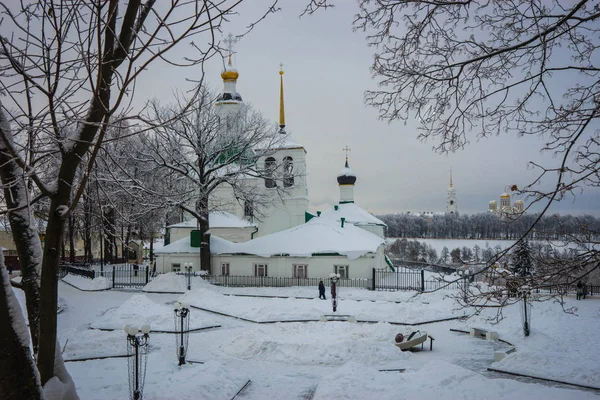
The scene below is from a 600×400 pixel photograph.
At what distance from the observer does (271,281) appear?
2764cm

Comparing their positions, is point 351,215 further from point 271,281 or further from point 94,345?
point 94,345

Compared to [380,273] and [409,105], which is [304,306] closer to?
[380,273]

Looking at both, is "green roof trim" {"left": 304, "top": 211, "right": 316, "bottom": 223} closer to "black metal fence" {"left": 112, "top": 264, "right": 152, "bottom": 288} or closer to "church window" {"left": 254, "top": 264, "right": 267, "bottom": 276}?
"church window" {"left": 254, "top": 264, "right": 267, "bottom": 276}

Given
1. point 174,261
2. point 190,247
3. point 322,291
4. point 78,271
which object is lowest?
point 322,291

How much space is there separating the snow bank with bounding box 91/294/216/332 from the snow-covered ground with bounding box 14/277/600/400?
0.05 metres

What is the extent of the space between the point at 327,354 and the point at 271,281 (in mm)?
14968

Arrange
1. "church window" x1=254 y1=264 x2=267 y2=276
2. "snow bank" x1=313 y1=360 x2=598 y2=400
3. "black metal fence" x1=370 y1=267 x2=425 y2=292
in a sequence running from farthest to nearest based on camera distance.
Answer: "church window" x1=254 y1=264 x2=267 y2=276
"black metal fence" x1=370 y1=267 x2=425 y2=292
"snow bank" x1=313 y1=360 x2=598 y2=400

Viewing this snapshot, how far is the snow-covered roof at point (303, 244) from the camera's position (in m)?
27.2

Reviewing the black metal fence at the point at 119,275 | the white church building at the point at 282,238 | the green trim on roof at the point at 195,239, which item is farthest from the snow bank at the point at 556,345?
the black metal fence at the point at 119,275

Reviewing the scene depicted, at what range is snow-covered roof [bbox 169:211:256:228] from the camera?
33719 millimetres

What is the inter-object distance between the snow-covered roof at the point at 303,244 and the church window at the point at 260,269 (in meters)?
0.98

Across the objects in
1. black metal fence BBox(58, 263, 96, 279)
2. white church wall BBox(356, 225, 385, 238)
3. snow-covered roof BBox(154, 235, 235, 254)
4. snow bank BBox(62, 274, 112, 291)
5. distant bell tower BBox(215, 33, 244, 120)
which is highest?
Answer: distant bell tower BBox(215, 33, 244, 120)

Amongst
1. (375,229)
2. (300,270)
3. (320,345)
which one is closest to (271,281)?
(300,270)

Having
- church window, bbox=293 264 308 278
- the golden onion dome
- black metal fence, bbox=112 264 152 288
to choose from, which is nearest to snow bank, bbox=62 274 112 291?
black metal fence, bbox=112 264 152 288
